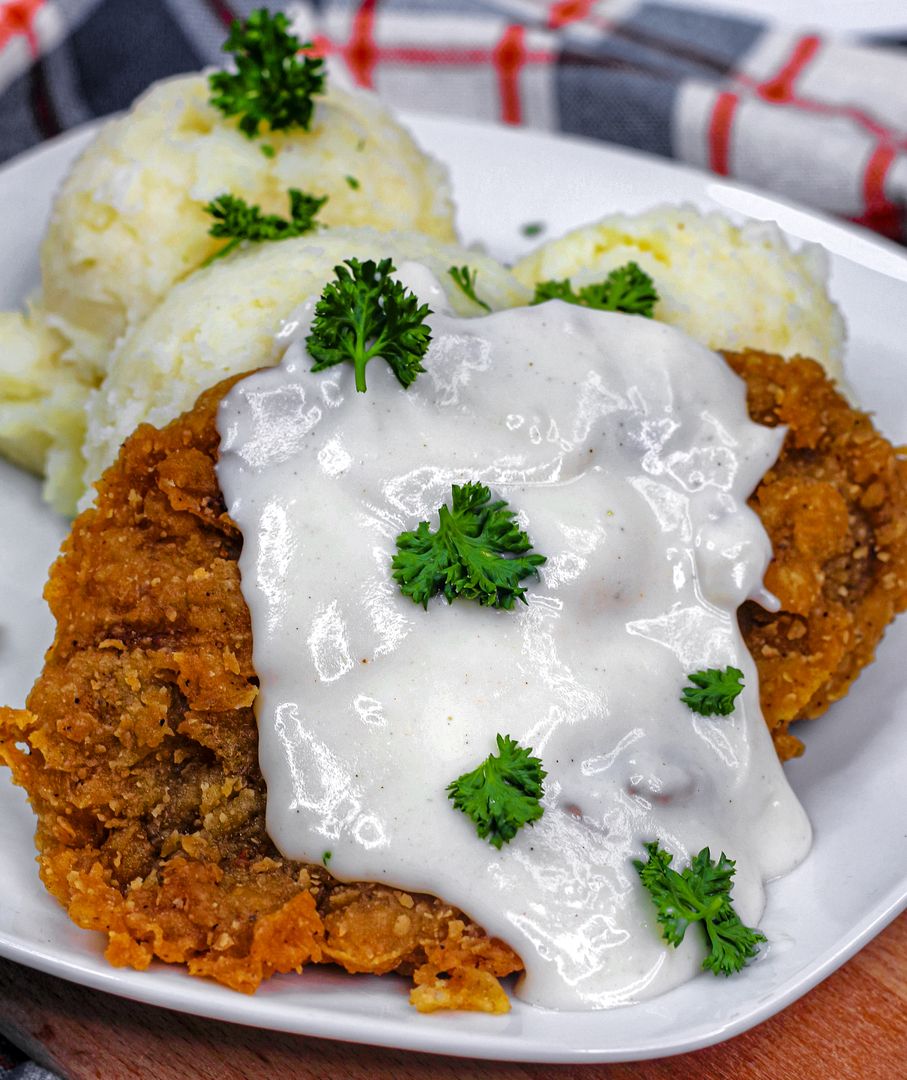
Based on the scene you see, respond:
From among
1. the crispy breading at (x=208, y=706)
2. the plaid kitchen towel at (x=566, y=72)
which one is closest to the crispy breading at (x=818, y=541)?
the crispy breading at (x=208, y=706)

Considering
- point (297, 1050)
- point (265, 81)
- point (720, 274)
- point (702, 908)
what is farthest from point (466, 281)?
point (297, 1050)

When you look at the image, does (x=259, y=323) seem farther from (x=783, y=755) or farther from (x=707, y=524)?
(x=783, y=755)

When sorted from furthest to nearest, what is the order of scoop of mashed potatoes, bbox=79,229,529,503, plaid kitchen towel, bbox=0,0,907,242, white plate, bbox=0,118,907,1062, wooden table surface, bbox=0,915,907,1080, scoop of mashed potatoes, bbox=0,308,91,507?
1. plaid kitchen towel, bbox=0,0,907,242
2. scoop of mashed potatoes, bbox=0,308,91,507
3. scoop of mashed potatoes, bbox=79,229,529,503
4. wooden table surface, bbox=0,915,907,1080
5. white plate, bbox=0,118,907,1062

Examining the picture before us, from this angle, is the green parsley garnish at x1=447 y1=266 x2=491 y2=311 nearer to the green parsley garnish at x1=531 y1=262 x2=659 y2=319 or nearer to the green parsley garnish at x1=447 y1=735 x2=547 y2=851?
the green parsley garnish at x1=531 y1=262 x2=659 y2=319

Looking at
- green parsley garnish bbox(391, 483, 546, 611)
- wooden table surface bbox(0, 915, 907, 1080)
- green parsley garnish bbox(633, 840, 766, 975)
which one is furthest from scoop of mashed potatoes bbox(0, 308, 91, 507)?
green parsley garnish bbox(633, 840, 766, 975)

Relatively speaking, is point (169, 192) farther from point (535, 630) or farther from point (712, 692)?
point (712, 692)

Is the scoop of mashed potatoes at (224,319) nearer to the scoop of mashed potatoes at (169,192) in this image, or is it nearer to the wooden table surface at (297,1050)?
the scoop of mashed potatoes at (169,192)
